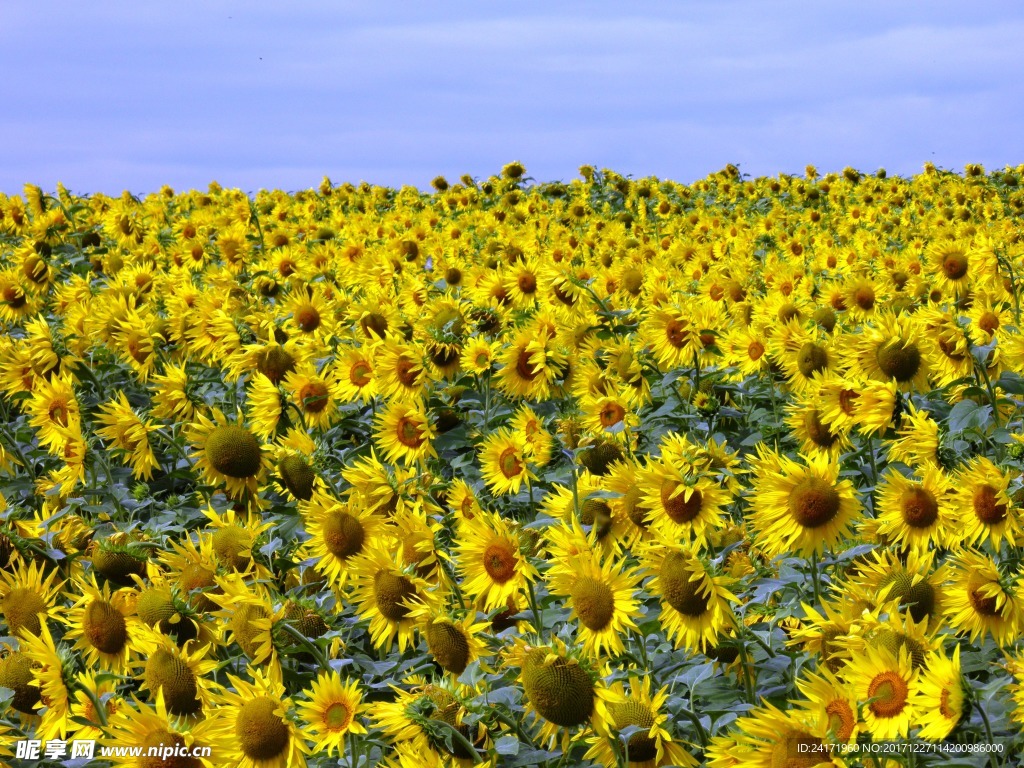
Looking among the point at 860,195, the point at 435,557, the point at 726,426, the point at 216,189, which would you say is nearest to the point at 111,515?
the point at 435,557

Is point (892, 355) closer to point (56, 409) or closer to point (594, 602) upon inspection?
point (594, 602)

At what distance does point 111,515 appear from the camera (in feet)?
20.1

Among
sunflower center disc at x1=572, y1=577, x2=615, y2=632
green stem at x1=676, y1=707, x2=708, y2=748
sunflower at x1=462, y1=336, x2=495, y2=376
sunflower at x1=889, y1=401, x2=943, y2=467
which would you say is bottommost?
green stem at x1=676, y1=707, x2=708, y2=748

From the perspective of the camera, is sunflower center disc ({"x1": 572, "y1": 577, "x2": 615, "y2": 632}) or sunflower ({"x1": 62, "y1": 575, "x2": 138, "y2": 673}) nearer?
sunflower center disc ({"x1": 572, "y1": 577, "x2": 615, "y2": 632})

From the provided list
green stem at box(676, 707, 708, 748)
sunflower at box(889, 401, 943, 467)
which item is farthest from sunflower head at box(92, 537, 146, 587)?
sunflower at box(889, 401, 943, 467)

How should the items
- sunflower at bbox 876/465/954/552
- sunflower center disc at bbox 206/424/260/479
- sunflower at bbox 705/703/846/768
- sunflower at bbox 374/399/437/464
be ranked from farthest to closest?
sunflower at bbox 374/399/437/464 < sunflower center disc at bbox 206/424/260/479 < sunflower at bbox 876/465/954/552 < sunflower at bbox 705/703/846/768

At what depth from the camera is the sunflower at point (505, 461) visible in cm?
511

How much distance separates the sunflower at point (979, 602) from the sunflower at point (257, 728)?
196cm

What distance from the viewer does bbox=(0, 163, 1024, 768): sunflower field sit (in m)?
2.98

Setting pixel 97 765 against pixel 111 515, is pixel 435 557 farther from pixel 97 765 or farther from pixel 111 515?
pixel 111 515

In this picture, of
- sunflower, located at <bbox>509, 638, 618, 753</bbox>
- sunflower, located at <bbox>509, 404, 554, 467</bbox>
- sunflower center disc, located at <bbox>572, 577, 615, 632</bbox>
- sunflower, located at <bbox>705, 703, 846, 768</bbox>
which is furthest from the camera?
sunflower, located at <bbox>509, 404, 554, 467</bbox>

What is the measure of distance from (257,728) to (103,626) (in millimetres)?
1076

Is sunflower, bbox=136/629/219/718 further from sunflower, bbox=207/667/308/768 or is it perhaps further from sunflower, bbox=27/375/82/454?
sunflower, bbox=27/375/82/454

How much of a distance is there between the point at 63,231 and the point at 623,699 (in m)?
11.1
